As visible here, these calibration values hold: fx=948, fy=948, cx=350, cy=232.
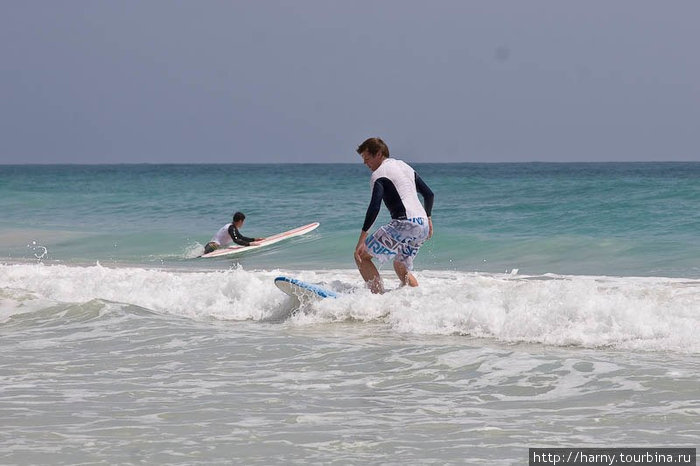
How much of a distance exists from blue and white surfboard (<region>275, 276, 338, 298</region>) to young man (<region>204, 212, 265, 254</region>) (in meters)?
7.77

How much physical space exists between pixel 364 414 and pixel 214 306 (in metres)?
5.33

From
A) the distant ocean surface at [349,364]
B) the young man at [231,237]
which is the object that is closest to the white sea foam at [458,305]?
the distant ocean surface at [349,364]

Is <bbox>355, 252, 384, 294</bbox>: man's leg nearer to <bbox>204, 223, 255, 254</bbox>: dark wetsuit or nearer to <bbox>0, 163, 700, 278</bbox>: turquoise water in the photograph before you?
<bbox>0, 163, 700, 278</bbox>: turquoise water

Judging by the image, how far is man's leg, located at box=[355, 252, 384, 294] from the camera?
9305 millimetres

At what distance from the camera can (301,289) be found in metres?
9.78

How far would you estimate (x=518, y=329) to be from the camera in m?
8.44

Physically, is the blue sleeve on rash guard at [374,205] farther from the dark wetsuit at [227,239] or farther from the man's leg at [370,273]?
the dark wetsuit at [227,239]

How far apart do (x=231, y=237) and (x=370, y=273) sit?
28.3ft

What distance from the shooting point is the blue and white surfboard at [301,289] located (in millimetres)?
9688

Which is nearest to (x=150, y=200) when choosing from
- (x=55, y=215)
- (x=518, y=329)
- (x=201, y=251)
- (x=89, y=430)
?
(x=55, y=215)

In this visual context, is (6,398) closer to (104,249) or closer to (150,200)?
(104,249)
